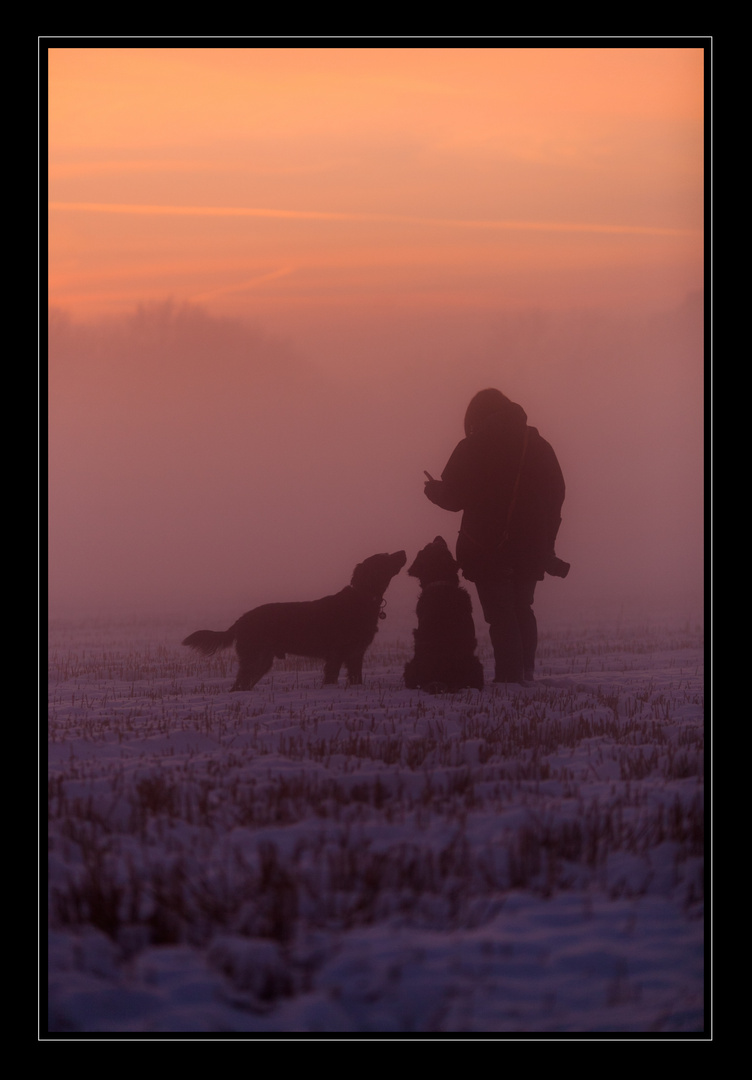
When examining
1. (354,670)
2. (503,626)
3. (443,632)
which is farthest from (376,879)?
(354,670)

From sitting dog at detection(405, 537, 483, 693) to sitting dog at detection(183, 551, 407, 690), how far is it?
2.18ft

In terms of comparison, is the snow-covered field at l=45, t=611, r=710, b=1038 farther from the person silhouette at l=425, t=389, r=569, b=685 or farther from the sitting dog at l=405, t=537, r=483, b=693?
the person silhouette at l=425, t=389, r=569, b=685

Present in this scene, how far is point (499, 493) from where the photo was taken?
23.2 ft

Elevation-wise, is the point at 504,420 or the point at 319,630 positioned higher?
the point at 504,420

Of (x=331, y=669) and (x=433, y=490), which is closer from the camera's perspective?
(x=433, y=490)

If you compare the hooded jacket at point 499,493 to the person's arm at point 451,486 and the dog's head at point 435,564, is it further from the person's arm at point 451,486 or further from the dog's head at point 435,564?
the dog's head at point 435,564

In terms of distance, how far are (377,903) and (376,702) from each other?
2.96m

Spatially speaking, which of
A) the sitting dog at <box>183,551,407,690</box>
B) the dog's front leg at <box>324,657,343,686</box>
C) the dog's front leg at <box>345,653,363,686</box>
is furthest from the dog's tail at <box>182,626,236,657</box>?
the dog's front leg at <box>345,653,363,686</box>

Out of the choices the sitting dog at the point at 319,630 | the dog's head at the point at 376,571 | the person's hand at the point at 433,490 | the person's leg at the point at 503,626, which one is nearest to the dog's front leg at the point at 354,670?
the sitting dog at the point at 319,630

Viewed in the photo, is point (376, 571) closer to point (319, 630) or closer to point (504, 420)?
point (319, 630)

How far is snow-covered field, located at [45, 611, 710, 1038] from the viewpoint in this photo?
3.19 meters

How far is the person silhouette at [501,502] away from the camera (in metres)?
7.07

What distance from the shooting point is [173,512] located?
419 inches

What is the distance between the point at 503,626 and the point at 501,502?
3.02ft
